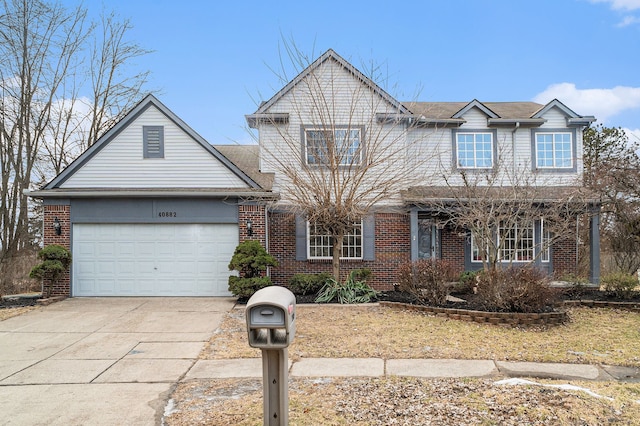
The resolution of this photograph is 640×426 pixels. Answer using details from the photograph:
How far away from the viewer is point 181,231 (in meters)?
13.3

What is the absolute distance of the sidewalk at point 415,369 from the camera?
239 inches

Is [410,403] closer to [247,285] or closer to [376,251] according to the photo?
[247,285]

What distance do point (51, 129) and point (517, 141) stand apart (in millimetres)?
21171

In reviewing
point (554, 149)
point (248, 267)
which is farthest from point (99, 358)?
point (554, 149)

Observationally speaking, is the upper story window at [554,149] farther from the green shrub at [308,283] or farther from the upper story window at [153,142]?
the upper story window at [153,142]

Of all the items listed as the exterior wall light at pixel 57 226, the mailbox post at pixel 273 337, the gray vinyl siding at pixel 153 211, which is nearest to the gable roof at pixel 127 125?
the gray vinyl siding at pixel 153 211

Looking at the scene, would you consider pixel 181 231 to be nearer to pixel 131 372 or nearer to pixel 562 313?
pixel 131 372

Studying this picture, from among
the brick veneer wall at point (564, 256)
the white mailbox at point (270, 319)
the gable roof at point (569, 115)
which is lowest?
the brick veneer wall at point (564, 256)

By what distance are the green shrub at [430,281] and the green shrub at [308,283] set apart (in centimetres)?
281

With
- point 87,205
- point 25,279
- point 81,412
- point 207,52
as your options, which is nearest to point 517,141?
point 207,52

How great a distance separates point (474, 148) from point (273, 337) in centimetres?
1362

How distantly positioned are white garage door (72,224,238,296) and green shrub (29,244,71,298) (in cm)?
44

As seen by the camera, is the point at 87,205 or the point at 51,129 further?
the point at 51,129

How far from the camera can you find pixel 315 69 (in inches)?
554
